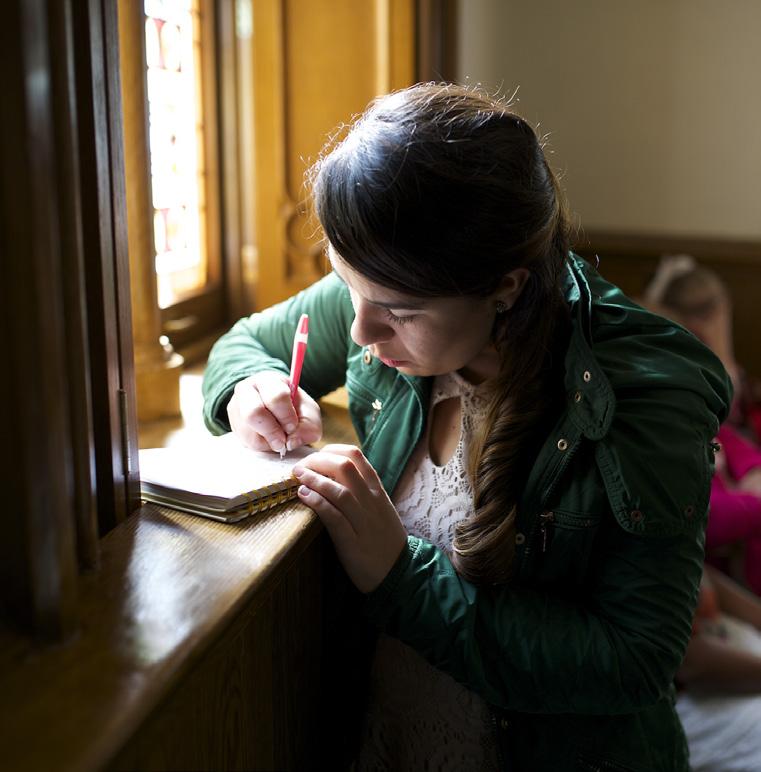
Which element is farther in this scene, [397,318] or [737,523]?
[737,523]

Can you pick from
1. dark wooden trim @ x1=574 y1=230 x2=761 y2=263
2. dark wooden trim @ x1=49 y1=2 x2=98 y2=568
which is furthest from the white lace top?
dark wooden trim @ x1=574 y1=230 x2=761 y2=263

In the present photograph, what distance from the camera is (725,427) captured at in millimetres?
2455

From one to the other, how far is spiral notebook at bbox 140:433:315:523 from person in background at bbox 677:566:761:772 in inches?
33.8

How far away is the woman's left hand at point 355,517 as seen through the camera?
3.59ft

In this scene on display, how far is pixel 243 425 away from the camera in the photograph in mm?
1234

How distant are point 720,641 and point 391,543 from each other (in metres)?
0.95

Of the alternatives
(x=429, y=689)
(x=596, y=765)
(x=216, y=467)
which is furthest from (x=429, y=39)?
(x=596, y=765)

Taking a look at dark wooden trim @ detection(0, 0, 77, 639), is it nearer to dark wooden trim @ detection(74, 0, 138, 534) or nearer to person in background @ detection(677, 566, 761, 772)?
dark wooden trim @ detection(74, 0, 138, 534)

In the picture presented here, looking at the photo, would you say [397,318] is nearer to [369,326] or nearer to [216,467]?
[369,326]

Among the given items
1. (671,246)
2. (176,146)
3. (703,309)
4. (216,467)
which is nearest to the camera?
(216,467)

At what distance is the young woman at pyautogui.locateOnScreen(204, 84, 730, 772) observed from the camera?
3.39ft

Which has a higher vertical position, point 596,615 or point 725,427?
point 596,615

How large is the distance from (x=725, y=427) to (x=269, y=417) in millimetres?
1615

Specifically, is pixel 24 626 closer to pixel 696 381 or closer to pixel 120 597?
pixel 120 597
